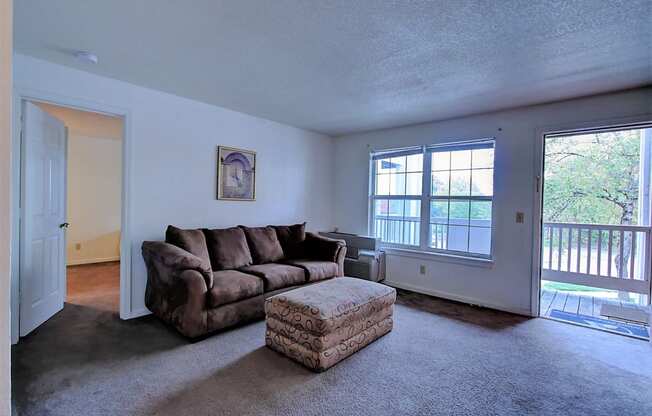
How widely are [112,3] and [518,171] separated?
3.89 meters

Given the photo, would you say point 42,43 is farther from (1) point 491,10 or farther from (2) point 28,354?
(1) point 491,10

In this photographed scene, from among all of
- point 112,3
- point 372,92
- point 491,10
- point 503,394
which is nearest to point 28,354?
point 112,3

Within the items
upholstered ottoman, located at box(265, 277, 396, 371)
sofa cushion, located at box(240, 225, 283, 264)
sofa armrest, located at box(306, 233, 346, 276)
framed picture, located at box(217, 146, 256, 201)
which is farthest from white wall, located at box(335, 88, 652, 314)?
framed picture, located at box(217, 146, 256, 201)

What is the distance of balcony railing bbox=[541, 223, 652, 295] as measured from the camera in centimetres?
340

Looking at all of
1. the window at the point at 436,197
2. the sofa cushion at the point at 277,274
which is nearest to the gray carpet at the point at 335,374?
the sofa cushion at the point at 277,274

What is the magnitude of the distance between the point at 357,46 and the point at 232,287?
2.20m

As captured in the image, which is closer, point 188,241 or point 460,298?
point 188,241

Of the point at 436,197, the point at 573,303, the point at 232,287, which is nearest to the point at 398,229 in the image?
the point at 436,197

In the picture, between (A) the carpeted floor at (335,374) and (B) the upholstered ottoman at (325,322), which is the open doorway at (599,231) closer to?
(A) the carpeted floor at (335,374)

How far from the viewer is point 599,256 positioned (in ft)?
12.2

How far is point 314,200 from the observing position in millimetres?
5074

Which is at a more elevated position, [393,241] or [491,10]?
[491,10]

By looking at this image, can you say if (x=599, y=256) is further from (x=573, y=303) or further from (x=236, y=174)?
(x=236, y=174)

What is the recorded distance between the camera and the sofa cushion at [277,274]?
124 inches
